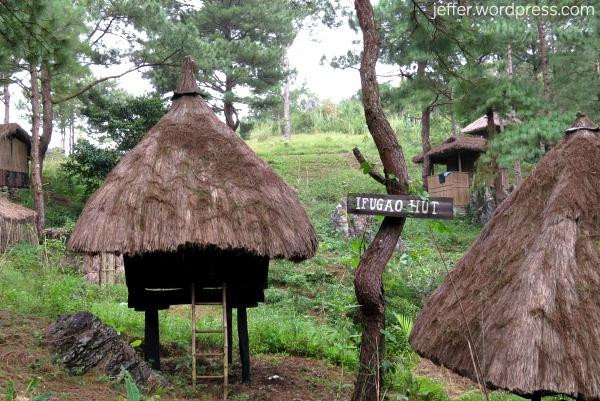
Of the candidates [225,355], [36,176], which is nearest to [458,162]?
[36,176]

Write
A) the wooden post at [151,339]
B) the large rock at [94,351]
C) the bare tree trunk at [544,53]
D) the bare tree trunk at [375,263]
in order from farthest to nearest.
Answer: the bare tree trunk at [544,53] < the wooden post at [151,339] < the large rock at [94,351] < the bare tree trunk at [375,263]

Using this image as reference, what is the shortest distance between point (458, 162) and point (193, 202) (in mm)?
20773

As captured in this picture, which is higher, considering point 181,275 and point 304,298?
point 181,275

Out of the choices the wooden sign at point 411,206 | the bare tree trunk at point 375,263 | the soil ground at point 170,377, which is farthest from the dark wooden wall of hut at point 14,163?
the wooden sign at point 411,206

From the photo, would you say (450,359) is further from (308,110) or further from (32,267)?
(308,110)

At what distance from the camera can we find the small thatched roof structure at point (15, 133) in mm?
24328

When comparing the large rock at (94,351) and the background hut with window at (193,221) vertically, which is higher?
the background hut with window at (193,221)

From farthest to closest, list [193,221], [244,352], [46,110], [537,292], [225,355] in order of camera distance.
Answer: [46,110]
[244,352]
[225,355]
[193,221]
[537,292]

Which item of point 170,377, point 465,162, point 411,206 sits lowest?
point 170,377

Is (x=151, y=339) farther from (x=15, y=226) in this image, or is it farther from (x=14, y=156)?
(x=14, y=156)

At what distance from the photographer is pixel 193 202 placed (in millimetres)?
6957

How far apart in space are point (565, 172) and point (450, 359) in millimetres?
1815

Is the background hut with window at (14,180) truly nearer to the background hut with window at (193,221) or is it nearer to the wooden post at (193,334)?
the background hut with window at (193,221)

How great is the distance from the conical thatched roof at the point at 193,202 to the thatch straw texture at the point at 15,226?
11.3 m
